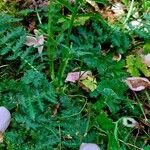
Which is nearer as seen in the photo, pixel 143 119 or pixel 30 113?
pixel 30 113

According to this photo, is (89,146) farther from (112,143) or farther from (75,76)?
(75,76)

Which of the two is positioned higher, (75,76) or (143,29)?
(143,29)

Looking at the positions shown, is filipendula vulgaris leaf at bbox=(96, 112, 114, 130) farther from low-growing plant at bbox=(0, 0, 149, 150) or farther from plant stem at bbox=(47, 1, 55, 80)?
plant stem at bbox=(47, 1, 55, 80)

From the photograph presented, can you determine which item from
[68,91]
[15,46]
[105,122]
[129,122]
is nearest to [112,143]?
[105,122]

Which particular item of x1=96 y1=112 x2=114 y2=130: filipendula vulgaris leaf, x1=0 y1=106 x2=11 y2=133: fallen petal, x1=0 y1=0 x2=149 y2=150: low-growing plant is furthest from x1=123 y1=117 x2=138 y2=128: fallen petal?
x1=0 y1=106 x2=11 y2=133: fallen petal

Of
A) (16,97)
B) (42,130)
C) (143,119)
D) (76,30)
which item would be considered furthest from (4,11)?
(143,119)

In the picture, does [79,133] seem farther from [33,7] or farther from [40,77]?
[33,7]

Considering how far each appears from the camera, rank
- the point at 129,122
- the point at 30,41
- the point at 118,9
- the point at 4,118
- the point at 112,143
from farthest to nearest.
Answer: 1. the point at 118,9
2. the point at 30,41
3. the point at 129,122
4. the point at 4,118
5. the point at 112,143
